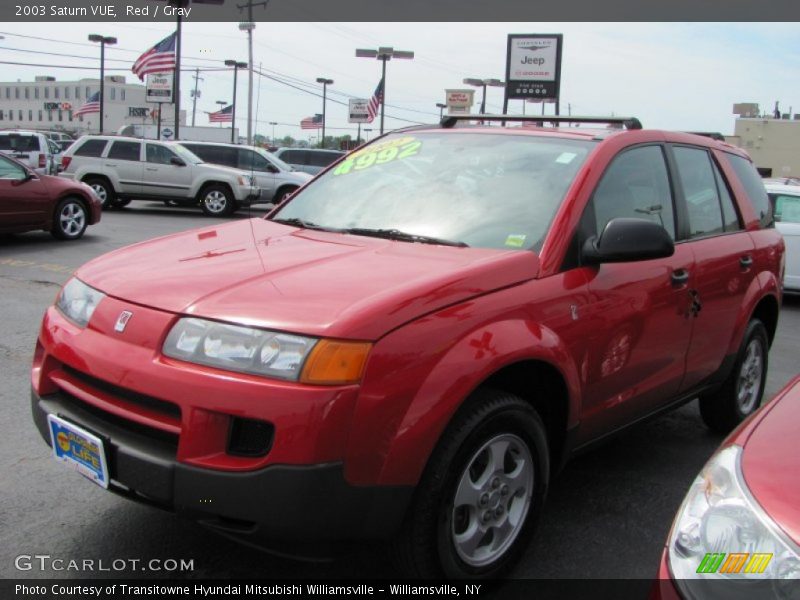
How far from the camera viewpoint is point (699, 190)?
417 centimetres

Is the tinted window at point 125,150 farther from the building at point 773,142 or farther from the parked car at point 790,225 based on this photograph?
the building at point 773,142

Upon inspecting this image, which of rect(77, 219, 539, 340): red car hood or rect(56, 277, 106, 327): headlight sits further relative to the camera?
rect(56, 277, 106, 327): headlight

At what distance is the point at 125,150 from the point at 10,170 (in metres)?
7.59

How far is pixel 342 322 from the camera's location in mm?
2299

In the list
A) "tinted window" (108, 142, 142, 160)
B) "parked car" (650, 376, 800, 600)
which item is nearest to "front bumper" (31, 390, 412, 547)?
"parked car" (650, 376, 800, 600)

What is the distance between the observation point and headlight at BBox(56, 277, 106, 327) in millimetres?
2762

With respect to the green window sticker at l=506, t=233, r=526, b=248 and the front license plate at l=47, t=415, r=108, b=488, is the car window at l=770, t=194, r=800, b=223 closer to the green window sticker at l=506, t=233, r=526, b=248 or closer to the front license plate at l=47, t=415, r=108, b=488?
the green window sticker at l=506, t=233, r=526, b=248

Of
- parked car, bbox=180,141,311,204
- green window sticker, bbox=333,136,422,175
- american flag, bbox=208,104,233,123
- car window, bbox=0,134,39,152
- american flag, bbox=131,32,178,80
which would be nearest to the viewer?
green window sticker, bbox=333,136,422,175

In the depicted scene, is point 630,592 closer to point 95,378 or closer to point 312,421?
point 312,421

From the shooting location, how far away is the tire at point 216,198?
18.3m

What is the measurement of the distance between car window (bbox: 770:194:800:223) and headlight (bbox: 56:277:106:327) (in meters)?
9.48

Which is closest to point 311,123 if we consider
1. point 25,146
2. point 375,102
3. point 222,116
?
point 222,116

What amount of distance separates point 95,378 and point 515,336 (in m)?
1.44

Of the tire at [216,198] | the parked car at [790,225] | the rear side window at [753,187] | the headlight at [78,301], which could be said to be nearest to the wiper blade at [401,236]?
the headlight at [78,301]
